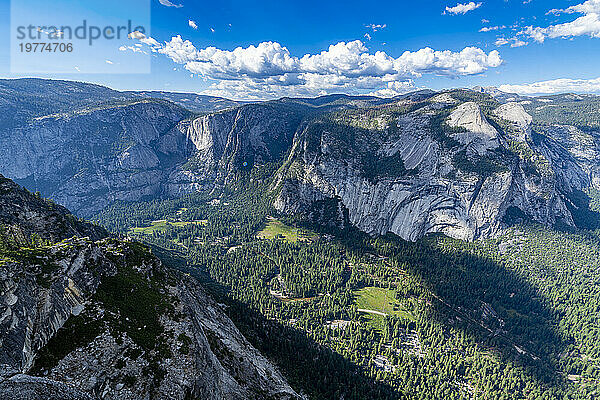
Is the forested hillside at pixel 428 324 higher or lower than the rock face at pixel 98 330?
lower

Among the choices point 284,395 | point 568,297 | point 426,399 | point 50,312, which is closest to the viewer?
point 50,312

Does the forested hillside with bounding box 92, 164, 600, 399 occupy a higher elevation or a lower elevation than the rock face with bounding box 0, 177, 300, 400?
lower

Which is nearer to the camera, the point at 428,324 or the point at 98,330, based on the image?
the point at 98,330

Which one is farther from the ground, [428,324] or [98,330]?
[98,330]

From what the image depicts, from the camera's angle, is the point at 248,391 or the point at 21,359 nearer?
the point at 21,359

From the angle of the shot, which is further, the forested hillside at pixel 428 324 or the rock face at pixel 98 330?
the forested hillside at pixel 428 324

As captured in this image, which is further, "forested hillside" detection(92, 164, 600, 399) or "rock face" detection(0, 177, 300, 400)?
"forested hillside" detection(92, 164, 600, 399)

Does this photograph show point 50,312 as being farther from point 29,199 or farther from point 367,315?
point 367,315

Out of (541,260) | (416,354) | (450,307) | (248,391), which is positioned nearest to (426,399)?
(416,354)
